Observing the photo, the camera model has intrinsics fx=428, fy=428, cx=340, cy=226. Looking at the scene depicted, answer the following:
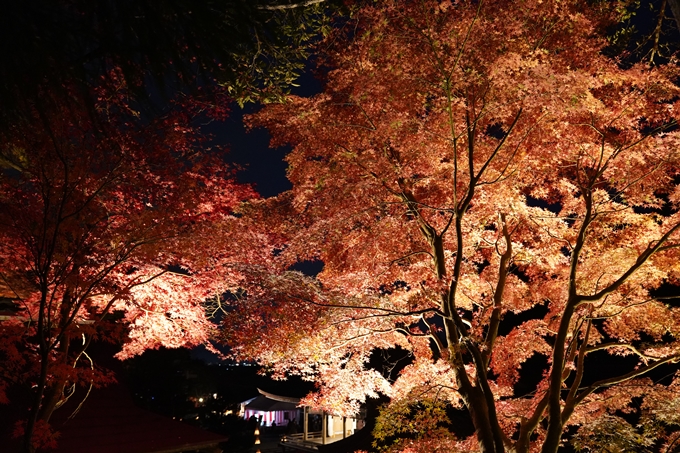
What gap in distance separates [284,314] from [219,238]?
2396mm

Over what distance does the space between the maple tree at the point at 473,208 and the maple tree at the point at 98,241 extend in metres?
1.41

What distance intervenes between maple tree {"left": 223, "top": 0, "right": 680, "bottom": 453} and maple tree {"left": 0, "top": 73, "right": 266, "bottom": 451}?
1.41 metres

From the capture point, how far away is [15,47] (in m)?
2.29

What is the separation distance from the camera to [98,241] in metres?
6.30

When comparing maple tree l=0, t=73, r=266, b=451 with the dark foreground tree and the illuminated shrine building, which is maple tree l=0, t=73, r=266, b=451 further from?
the illuminated shrine building

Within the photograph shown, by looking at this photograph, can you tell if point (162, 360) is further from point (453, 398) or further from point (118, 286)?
point (453, 398)

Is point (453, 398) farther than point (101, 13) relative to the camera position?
Yes

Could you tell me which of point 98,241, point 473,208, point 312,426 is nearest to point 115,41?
point 98,241

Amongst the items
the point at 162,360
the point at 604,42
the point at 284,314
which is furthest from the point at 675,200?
the point at 162,360

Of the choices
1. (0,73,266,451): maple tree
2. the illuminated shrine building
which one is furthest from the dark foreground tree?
the illuminated shrine building

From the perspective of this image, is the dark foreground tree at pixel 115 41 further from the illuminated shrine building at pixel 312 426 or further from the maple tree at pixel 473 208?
the illuminated shrine building at pixel 312 426

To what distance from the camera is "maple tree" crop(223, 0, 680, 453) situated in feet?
17.9

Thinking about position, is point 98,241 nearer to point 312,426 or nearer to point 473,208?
point 473,208

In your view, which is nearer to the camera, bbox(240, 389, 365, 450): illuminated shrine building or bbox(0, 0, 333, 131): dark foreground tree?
bbox(0, 0, 333, 131): dark foreground tree
